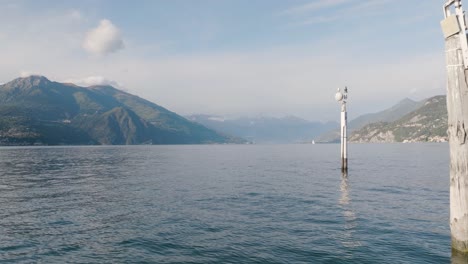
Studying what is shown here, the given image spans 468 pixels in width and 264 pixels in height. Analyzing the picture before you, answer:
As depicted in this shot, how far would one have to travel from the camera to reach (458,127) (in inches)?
520

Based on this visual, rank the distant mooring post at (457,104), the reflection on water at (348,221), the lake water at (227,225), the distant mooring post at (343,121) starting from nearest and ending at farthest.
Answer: the distant mooring post at (457,104) → the lake water at (227,225) → the reflection on water at (348,221) → the distant mooring post at (343,121)

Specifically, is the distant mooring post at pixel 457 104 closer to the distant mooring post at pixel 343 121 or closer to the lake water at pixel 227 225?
the lake water at pixel 227 225

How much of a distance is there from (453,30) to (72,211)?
3108 centimetres

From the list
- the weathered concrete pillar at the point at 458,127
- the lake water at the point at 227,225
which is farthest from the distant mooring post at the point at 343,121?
the weathered concrete pillar at the point at 458,127

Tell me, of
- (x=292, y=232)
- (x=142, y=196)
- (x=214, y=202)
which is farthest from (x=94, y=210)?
(x=292, y=232)

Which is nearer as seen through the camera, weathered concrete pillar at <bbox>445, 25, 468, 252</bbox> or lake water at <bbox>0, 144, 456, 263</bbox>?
weathered concrete pillar at <bbox>445, 25, 468, 252</bbox>

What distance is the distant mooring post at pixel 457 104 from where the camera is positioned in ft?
42.7

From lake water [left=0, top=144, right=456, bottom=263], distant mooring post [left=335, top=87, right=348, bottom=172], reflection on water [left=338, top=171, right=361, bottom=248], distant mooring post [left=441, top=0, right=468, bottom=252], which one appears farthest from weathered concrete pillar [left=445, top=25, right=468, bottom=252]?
distant mooring post [left=335, top=87, right=348, bottom=172]

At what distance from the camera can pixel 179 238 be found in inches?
823

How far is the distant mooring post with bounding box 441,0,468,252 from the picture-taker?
1302 centimetres

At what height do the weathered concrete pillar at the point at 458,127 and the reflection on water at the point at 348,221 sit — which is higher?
the weathered concrete pillar at the point at 458,127

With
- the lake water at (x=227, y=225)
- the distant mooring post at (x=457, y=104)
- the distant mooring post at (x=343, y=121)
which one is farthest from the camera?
the distant mooring post at (x=343, y=121)

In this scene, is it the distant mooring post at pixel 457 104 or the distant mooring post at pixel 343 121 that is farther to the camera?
the distant mooring post at pixel 343 121

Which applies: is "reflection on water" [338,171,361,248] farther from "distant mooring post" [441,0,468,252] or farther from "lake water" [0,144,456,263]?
"distant mooring post" [441,0,468,252]
